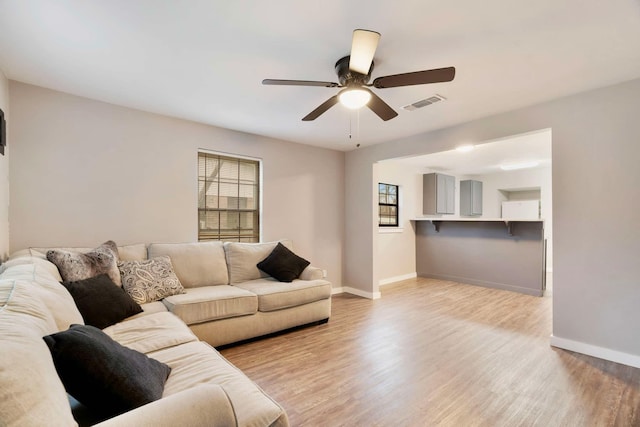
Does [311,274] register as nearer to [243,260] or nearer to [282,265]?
[282,265]

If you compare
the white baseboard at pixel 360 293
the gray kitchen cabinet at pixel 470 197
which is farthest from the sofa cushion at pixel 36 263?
the gray kitchen cabinet at pixel 470 197

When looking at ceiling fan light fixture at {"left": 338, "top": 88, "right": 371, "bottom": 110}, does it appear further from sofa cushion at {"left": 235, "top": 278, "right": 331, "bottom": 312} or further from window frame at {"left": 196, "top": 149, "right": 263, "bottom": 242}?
window frame at {"left": 196, "top": 149, "right": 263, "bottom": 242}

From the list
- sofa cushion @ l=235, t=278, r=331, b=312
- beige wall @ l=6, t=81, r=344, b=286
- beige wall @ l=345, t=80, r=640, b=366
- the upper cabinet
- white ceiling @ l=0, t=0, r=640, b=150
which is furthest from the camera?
the upper cabinet

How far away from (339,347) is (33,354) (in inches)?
97.8

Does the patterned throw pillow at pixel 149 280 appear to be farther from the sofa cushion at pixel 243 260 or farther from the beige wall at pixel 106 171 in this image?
the sofa cushion at pixel 243 260

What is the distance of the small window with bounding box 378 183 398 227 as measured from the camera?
19.5 feet

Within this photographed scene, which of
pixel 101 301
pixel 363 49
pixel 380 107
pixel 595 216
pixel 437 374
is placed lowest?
pixel 437 374

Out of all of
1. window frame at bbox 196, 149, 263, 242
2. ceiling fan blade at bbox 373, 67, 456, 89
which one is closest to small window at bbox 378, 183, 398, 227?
window frame at bbox 196, 149, 263, 242

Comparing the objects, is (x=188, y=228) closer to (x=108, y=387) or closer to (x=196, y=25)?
(x=196, y=25)

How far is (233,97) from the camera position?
295 cm

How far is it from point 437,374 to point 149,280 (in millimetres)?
2683

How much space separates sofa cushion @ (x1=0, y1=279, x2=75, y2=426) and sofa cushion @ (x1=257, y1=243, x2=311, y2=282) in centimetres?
263

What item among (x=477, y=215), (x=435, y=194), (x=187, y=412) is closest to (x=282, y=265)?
(x=187, y=412)

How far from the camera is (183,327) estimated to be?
216 cm
